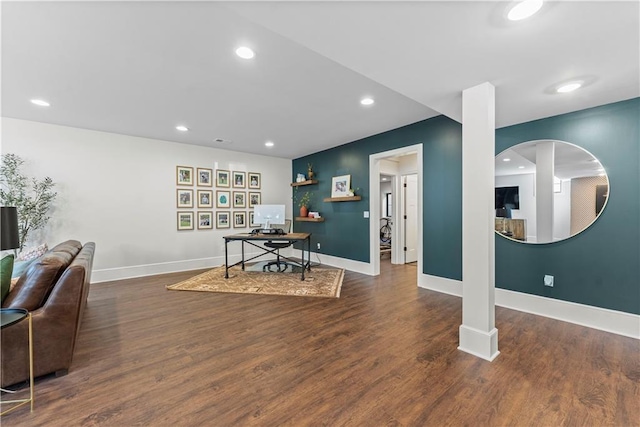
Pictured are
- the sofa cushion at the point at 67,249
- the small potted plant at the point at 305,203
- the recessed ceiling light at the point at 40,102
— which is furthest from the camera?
the small potted plant at the point at 305,203

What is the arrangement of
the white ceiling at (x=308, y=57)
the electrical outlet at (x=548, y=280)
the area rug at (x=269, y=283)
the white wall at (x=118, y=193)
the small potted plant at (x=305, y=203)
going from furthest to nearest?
the small potted plant at (x=305, y=203) → the white wall at (x=118, y=193) → the area rug at (x=269, y=283) → the electrical outlet at (x=548, y=280) → the white ceiling at (x=308, y=57)

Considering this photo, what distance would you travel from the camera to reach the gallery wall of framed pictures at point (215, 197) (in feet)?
16.9

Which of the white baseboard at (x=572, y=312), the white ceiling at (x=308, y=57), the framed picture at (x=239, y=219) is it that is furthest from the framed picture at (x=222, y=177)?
the white baseboard at (x=572, y=312)

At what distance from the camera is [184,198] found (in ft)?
16.9

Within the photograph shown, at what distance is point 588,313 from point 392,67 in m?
3.14

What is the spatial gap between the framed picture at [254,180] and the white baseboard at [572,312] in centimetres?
450

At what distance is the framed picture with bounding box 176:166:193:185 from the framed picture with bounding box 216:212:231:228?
881mm

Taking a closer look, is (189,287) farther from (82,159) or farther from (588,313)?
(588,313)

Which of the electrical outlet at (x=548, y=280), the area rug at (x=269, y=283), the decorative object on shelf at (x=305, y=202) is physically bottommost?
the area rug at (x=269, y=283)

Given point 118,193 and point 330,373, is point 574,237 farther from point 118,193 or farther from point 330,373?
point 118,193

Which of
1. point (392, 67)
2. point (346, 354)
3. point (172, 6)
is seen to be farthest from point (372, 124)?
point (346, 354)

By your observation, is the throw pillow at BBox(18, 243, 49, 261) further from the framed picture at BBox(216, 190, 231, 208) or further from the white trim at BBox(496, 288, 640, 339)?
the white trim at BBox(496, 288, 640, 339)

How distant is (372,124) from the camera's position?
398 cm

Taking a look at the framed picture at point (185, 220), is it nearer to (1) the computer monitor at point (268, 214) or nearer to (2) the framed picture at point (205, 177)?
(2) the framed picture at point (205, 177)
